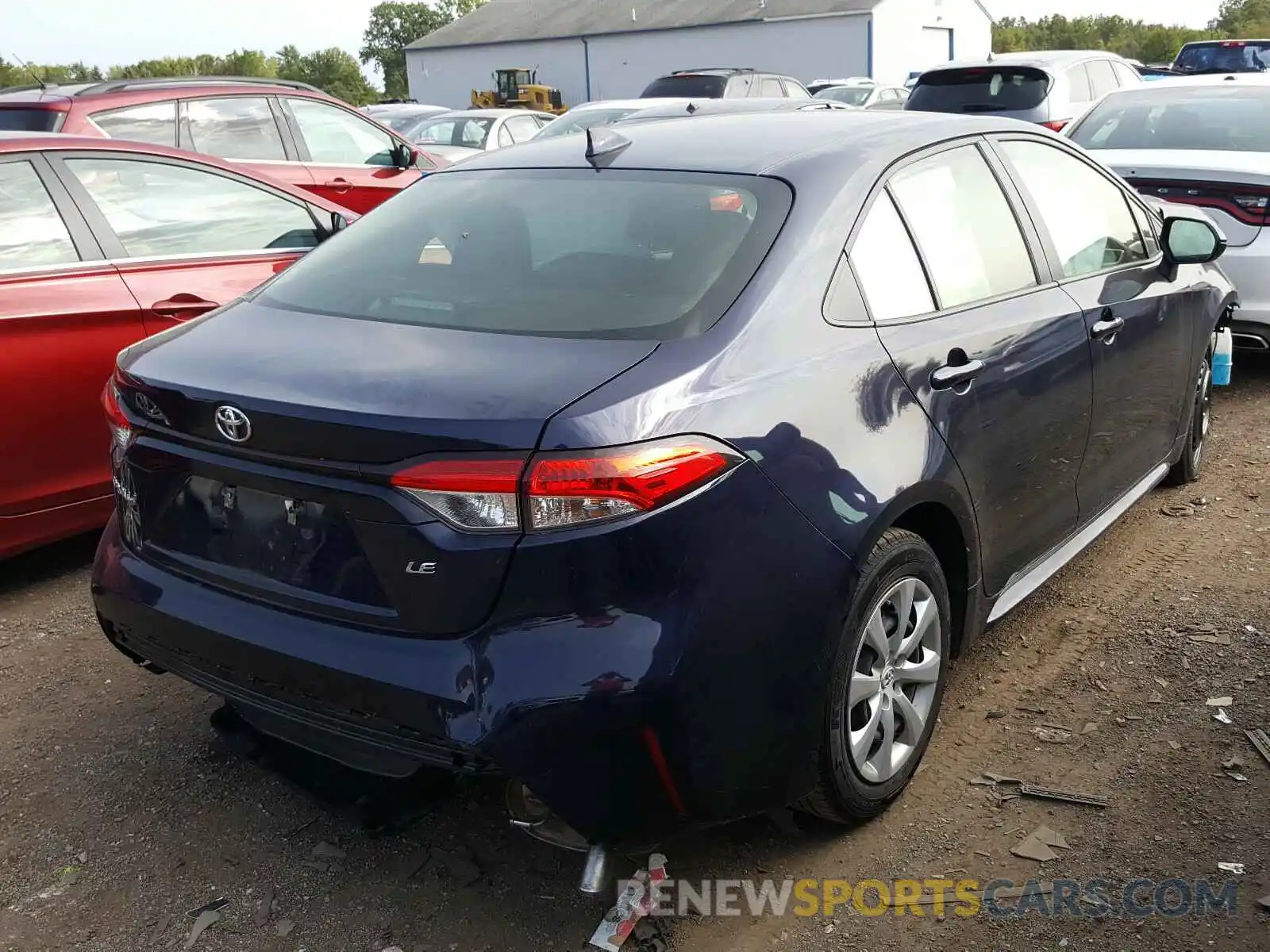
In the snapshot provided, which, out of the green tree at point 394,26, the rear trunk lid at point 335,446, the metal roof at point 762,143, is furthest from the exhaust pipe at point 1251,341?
the green tree at point 394,26

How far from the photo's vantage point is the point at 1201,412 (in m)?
5.19

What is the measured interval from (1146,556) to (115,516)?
11.8ft

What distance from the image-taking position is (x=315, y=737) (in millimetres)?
2611

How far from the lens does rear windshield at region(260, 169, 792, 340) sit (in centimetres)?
271

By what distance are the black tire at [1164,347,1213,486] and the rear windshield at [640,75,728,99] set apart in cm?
1356

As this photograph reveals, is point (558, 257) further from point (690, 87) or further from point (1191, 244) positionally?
point (690, 87)

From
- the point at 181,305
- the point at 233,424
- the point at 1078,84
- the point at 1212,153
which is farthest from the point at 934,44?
the point at 233,424

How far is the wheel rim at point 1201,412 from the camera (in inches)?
197

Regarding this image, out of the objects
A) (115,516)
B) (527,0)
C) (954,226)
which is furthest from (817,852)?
(527,0)

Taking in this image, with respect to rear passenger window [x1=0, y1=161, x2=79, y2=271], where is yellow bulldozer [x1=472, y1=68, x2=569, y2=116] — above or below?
above

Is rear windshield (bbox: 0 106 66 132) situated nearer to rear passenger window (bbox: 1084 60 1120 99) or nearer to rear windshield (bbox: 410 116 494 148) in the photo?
rear windshield (bbox: 410 116 494 148)

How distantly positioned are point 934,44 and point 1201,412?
49612mm

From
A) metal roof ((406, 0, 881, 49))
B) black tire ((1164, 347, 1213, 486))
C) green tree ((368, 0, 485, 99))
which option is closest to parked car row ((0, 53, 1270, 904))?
black tire ((1164, 347, 1213, 486))

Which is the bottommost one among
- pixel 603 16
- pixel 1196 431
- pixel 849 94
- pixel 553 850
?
pixel 553 850
